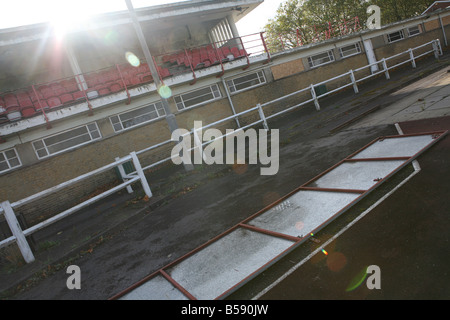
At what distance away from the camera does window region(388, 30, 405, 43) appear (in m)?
22.0

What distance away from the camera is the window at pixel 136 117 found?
1243 centimetres

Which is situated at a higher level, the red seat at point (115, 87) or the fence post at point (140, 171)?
the red seat at point (115, 87)

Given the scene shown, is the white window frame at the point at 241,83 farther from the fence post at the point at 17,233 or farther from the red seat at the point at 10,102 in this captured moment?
the fence post at the point at 17,233

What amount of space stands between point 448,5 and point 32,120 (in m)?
37.2

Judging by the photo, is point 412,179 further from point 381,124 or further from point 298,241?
point 381,124

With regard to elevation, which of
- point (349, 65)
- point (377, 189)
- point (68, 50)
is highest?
point (68, 50)

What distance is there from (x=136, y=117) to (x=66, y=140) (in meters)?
3.26

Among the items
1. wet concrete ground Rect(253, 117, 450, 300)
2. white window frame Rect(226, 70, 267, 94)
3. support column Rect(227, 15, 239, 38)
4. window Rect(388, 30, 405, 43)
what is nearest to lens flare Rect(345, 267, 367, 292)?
wet concrete ground Rect(253, 117, 450, 300)

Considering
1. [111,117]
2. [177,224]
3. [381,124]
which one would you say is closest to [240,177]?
[177,224]

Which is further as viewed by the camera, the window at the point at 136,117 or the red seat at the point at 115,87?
the window at the point at 136,117

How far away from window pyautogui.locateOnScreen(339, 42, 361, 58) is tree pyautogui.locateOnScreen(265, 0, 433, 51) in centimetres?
1239

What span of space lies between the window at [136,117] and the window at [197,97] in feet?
4.02

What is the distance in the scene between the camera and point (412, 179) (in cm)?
372

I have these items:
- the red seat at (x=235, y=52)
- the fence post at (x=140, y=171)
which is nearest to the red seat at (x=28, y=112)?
the fence post at (x=140, y=171)
